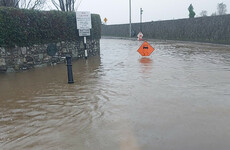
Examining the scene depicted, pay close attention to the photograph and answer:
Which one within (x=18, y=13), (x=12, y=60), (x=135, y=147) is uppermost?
(x=18, y=13)

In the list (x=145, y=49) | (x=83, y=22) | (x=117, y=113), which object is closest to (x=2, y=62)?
(x=83, y=22)

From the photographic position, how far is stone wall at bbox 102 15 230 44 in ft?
75.4

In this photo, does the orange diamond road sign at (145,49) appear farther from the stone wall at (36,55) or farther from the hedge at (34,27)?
the hedge at (34,27)

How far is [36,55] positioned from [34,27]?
1.23m

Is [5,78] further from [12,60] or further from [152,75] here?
[152,75]

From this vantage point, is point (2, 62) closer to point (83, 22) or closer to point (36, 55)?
→ point (36, 55)

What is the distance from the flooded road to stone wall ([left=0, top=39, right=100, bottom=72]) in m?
1.38

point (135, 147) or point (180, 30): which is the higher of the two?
point (180, 30)

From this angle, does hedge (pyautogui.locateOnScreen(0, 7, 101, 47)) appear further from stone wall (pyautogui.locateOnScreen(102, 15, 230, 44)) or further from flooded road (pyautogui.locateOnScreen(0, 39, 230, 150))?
stone wall (pyautogui.locateOnScreen(102, 15, 230, 44))

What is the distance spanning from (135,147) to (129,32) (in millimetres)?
39667

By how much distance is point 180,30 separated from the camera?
3052 centimetres

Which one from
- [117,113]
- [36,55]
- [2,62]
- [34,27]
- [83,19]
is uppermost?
[83,19]

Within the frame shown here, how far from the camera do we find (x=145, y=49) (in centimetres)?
1356

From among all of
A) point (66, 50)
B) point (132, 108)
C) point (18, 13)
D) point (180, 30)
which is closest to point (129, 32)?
point (180, 30)
